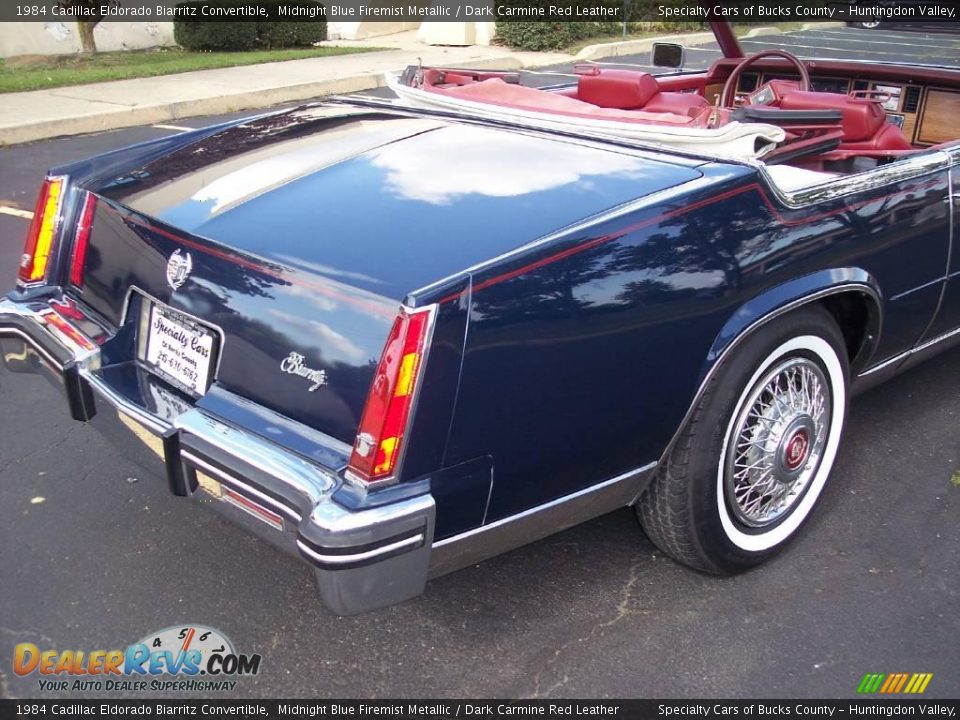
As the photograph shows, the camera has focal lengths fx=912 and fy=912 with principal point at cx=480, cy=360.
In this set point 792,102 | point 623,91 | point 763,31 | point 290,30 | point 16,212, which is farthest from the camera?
point 763,31

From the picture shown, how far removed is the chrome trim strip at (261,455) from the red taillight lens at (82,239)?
0.84m

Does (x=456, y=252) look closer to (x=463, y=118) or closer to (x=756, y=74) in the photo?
(x=463, y=118)

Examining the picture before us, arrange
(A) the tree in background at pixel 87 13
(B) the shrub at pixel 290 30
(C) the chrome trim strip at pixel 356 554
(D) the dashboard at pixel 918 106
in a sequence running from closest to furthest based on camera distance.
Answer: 1. (C) the chrome trim strip at pixel 356 554
2. (D) the dashboard at pixel 918 106
3. (A) the tree in background at pixel 87 13
4. (B) the shrub at pixel 290 30

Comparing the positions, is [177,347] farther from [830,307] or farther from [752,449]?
[830,307]

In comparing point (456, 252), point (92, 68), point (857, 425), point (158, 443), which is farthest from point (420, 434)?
point (92, 68)

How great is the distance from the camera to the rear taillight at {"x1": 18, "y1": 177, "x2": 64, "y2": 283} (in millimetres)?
2891

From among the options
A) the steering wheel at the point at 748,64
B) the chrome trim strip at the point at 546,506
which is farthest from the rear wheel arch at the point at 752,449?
the steering wheel at the point at 748,64

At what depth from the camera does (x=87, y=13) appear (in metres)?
13.1

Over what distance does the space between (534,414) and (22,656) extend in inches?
60.5

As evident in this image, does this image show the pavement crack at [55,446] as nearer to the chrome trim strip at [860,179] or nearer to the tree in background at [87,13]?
the chrome trim strip at [860,179]

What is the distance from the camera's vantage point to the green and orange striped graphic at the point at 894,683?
235cm

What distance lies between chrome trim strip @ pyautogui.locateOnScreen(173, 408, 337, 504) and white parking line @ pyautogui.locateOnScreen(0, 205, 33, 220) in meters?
4.72

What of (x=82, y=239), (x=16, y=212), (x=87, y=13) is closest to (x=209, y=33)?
(x=87, y=13)

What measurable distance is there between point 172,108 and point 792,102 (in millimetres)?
8234
